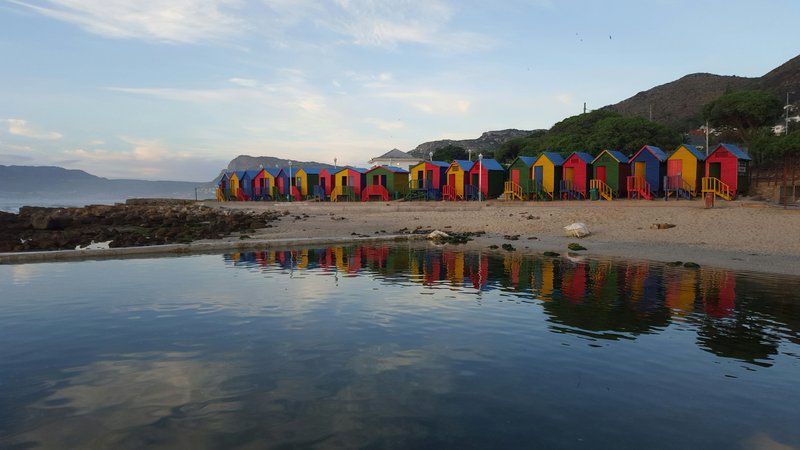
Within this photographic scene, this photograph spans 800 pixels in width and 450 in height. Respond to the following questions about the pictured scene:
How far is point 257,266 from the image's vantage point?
1931cm

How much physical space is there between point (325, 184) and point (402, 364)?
190 ft

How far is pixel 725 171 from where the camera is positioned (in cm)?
3656

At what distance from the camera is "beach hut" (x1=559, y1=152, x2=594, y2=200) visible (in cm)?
4275

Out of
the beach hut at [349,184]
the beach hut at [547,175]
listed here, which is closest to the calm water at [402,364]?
the beach hut at [547,175]

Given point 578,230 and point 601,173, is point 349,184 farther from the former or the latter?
point 578,230

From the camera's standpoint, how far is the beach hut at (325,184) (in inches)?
2492

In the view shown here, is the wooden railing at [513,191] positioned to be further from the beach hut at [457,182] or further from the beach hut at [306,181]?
the beach hut at [306,181]

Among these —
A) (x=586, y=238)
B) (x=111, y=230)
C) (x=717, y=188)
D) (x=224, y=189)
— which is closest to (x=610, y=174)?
(x=717, y=188)

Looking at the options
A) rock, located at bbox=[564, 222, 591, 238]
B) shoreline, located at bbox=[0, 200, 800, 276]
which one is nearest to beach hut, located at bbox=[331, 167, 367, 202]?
shoreline, located at bbox=[0, 200, 800, 276]

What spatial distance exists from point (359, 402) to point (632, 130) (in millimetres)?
60117

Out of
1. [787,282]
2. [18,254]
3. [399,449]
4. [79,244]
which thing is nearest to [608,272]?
[787,282]

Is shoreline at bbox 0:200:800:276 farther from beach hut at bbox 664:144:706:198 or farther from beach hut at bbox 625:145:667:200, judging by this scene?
beach hut at bbox 625:145:667:200

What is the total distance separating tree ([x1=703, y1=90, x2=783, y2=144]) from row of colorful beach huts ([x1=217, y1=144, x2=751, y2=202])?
101 ft

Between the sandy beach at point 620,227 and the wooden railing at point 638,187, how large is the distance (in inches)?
221
